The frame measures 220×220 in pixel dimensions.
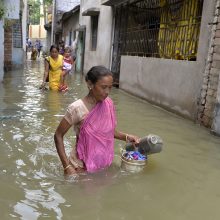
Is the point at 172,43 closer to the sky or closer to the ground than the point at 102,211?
closer to the sky

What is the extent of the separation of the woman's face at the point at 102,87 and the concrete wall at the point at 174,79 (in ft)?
13.1

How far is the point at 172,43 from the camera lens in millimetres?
8859

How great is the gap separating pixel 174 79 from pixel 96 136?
16.3ft

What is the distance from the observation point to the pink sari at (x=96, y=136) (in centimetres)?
323

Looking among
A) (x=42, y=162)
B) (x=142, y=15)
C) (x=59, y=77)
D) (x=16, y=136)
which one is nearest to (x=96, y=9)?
(x=142, y=15)

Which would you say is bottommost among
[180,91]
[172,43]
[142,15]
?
[180,91]

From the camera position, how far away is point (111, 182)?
3.58 metres

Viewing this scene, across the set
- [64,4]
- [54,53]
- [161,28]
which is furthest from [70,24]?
[161,28]

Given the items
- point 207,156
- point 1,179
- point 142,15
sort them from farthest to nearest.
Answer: point 142,15
point 207,156
point 1,179

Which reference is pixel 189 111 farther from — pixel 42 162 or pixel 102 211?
pixel 102 211

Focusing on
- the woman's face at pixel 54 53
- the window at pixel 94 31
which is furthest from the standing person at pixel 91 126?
the window at pixel 94 31

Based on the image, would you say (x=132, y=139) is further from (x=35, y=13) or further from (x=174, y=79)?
(x=35, y=13)

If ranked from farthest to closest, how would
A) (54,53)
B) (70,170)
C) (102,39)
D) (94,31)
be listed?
(94,31)
(102,39)
(54,53)
(70,170)

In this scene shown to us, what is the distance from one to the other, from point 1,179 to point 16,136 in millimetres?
1715
